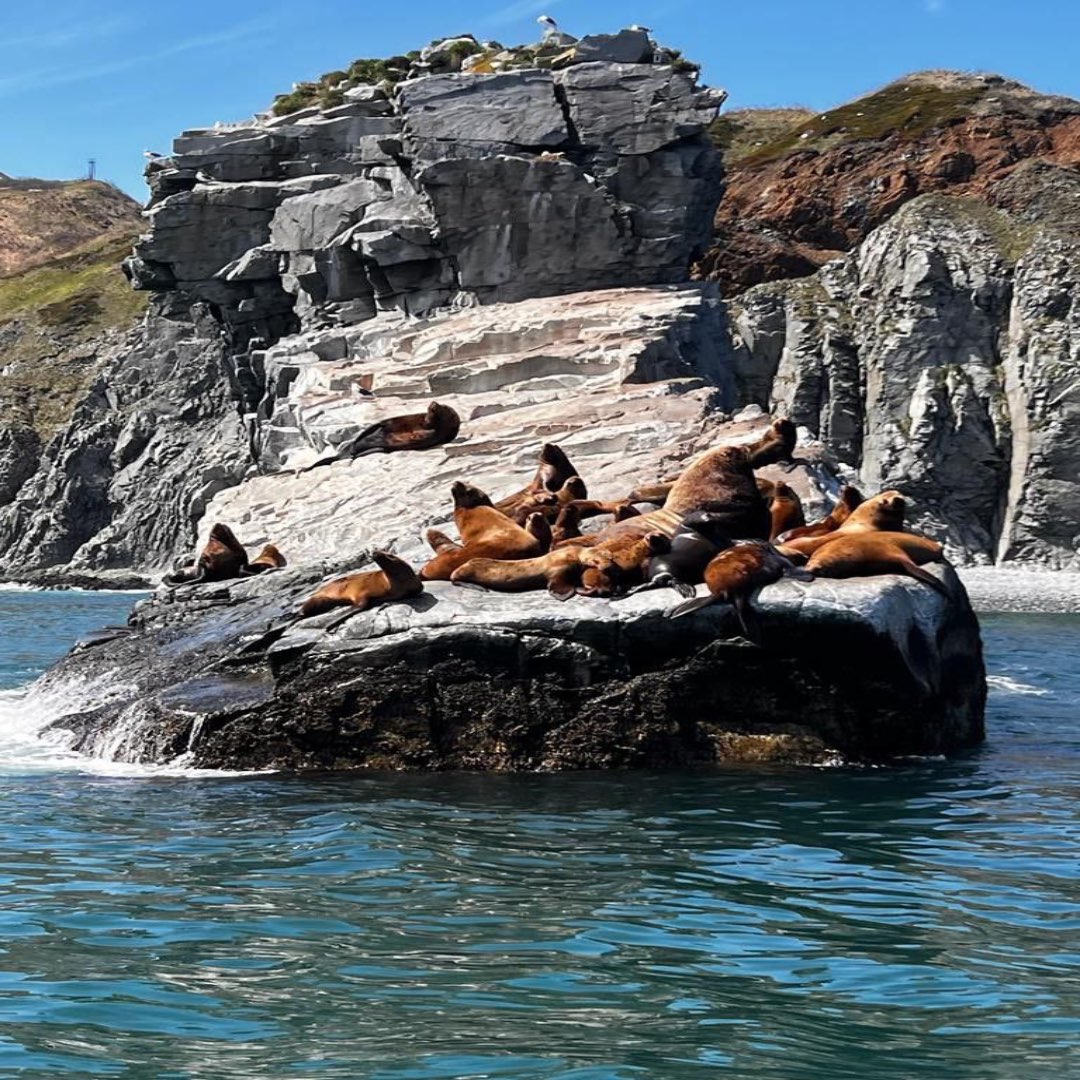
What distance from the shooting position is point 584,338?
99.7 feet

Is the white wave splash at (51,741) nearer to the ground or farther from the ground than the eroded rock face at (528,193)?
nearer to the ground

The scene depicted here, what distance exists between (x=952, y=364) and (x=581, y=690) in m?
52.1

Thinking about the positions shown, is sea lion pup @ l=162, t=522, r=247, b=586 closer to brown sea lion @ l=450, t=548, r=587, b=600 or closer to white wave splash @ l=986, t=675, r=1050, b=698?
brown sea lion @ l=450, t=548, r=587, b=600

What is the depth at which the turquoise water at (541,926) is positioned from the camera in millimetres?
6289

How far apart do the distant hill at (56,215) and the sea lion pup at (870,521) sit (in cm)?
12326

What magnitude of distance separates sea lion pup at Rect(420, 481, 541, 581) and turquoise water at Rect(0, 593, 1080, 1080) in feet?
9.00

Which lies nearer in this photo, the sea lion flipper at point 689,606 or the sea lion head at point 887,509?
the sea lion flipper at point 689,606

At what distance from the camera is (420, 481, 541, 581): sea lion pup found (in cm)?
1517

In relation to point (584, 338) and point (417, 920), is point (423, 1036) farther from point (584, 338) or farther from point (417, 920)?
point (584, 338)

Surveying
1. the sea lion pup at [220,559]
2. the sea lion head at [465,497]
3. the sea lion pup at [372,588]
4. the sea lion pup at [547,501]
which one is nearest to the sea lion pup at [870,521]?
the sea lion pup at [547,501]

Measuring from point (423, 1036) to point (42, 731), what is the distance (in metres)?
10.3

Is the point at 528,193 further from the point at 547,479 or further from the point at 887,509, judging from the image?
the point at 887,509

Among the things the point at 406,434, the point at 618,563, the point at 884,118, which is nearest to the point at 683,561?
the point at 618,563

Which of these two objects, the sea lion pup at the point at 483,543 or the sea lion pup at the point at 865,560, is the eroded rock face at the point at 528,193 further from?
the sea lion pup at the point at 865,560
